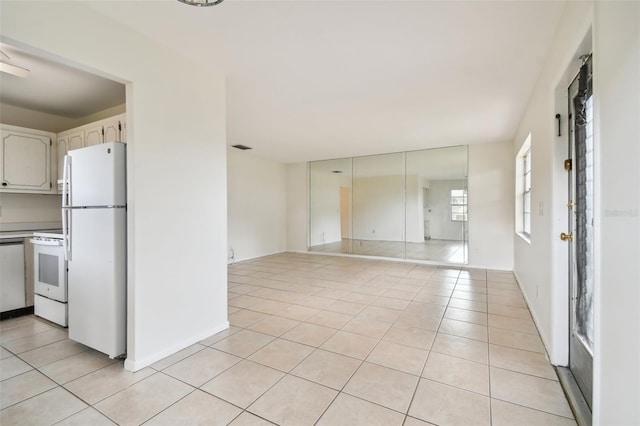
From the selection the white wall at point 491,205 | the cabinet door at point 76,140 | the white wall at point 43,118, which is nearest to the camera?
the cabinet door at point 76,140

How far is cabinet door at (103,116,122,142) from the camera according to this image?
2612 millimetres

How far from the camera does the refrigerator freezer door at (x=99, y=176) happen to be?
220 cm

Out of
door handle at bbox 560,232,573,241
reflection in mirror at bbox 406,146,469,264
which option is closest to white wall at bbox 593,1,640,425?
door handle at bbox 560,232,573,241

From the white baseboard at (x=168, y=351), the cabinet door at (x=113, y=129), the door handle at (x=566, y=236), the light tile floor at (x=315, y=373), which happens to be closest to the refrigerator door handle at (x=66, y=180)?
the cabinet door at (x=113, y=129)

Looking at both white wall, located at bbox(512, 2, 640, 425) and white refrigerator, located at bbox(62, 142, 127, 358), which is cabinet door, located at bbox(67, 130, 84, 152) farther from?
white wall, located at bbox(512, 2, 640, 425)

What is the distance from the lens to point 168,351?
232 centimetres

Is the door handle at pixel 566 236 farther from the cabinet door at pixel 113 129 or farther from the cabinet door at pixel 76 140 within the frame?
the cabinet door at pixel 76 140

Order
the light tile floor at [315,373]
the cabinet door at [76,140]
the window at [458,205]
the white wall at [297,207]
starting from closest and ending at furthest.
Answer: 1. the light tile floor at [315,373]
2. the cabinet door at [76,140]
3. the window at [458,205]
4. the white wall at [297,207]

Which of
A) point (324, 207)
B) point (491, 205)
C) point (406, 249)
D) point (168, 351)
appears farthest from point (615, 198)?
point (324, 207)

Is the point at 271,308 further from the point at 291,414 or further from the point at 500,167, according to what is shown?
the point at 500,167

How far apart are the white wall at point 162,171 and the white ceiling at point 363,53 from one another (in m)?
0.18

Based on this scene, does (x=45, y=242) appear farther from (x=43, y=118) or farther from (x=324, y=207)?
(x=324, y=207)

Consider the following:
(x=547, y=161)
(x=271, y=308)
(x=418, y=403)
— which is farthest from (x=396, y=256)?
(x=418, y=403)

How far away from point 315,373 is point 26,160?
13.5 feet
